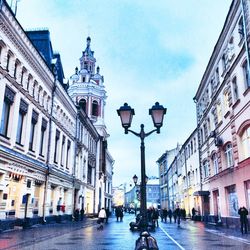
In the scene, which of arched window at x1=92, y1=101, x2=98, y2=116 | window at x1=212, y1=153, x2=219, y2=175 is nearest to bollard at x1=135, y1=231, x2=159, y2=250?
window at x1=212, y1=153, x2=219, y2=175

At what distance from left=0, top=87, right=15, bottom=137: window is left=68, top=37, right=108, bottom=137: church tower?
1325 inches

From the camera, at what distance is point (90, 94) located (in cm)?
5434

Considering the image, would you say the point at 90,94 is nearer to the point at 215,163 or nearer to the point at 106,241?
the point at 215,163

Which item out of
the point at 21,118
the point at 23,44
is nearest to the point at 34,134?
the point at 21,118

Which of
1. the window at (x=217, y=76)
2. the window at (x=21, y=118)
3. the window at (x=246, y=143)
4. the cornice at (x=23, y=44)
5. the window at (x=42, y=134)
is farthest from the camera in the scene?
the window at (x=217, y=76)

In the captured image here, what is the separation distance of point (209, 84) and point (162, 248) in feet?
71.7

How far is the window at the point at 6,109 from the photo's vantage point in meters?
18.4

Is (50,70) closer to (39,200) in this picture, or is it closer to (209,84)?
(39,200)

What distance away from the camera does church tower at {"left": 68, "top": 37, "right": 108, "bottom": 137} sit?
2128 inches

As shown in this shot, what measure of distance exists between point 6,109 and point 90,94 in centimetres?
3561

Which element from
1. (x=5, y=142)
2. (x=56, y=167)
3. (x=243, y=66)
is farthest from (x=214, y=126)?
(x=5, y=142)

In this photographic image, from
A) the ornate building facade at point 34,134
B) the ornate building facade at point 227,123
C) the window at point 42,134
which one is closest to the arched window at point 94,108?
the ornate building facade at point 34,134

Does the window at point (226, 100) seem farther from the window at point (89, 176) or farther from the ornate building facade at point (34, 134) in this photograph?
the window at point (89, 176)

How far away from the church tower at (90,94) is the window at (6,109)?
110ft
